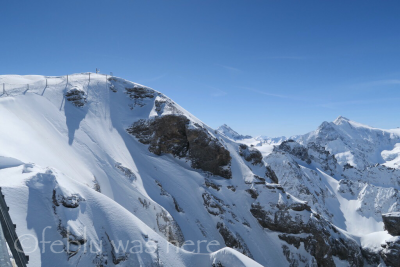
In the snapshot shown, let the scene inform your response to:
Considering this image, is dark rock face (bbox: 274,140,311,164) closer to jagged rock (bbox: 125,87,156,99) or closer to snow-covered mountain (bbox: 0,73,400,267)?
snow-covered mountain (bbox: 0,73,400,267)

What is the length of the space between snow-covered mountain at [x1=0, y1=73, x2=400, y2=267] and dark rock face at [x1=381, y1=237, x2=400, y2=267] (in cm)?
16

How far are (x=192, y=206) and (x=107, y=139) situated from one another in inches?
715

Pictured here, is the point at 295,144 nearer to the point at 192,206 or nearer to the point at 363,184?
the point at 363,184

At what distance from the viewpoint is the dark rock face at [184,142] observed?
43344 millimetres

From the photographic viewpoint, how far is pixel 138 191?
30.2m

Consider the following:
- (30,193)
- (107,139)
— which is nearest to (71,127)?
(107,139)

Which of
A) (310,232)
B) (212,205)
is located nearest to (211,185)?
(212,205)

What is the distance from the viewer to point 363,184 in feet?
350

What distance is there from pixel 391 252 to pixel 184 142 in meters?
41.5

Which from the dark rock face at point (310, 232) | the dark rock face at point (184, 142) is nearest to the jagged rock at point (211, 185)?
the dark rock face at point (184, 142)

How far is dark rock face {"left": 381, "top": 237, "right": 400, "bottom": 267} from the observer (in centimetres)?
3809

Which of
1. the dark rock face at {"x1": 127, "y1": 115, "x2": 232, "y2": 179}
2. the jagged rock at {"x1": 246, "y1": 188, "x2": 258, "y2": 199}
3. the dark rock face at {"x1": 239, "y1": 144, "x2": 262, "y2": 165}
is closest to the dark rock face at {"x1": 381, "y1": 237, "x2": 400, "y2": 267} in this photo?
the jagged rock at {"x1": 246, "y1": 188, "x2": 258, "y2": 199}

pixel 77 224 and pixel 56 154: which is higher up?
pixel 56 154

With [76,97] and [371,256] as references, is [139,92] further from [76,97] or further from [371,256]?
[371,256]
